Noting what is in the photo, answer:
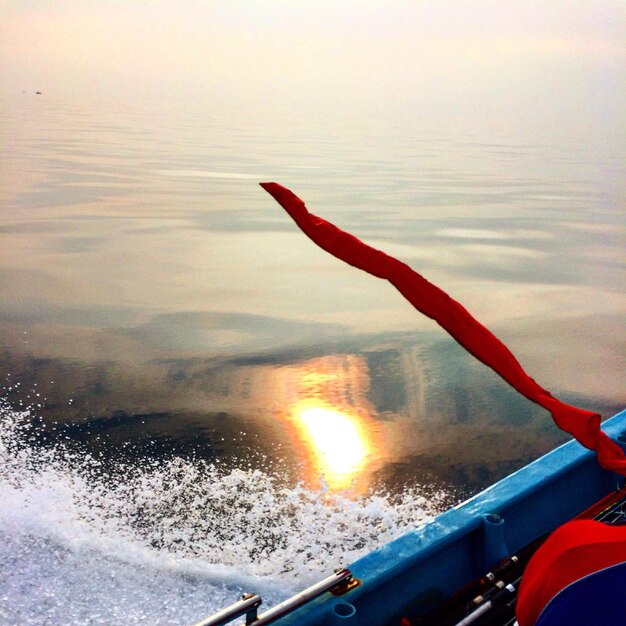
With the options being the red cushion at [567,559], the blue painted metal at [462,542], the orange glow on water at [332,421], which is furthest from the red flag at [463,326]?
the orange glow on water at [332,421]

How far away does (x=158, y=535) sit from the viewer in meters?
2.50

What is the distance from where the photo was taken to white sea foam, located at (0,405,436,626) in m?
2.18

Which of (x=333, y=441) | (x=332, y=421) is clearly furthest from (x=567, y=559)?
(x=332, y=421)

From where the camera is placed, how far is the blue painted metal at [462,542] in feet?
5.77

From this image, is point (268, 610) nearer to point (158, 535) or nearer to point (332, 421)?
point (158, 535)

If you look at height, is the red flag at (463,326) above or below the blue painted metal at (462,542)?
above

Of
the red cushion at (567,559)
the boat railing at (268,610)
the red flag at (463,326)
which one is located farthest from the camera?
the red flag at (463,326)

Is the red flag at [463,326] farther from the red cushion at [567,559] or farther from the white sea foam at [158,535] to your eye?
the white sea foam at [158,535]

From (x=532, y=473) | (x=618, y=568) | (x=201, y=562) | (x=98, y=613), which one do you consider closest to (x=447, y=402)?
(x=532, y=473)

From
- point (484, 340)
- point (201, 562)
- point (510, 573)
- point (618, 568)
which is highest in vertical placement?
point (484, 340)

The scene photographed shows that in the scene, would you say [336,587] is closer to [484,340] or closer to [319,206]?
[484,340]

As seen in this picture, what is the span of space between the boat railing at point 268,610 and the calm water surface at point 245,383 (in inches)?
26.1

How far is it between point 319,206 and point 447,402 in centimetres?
617

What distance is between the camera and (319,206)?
957 centimetres
